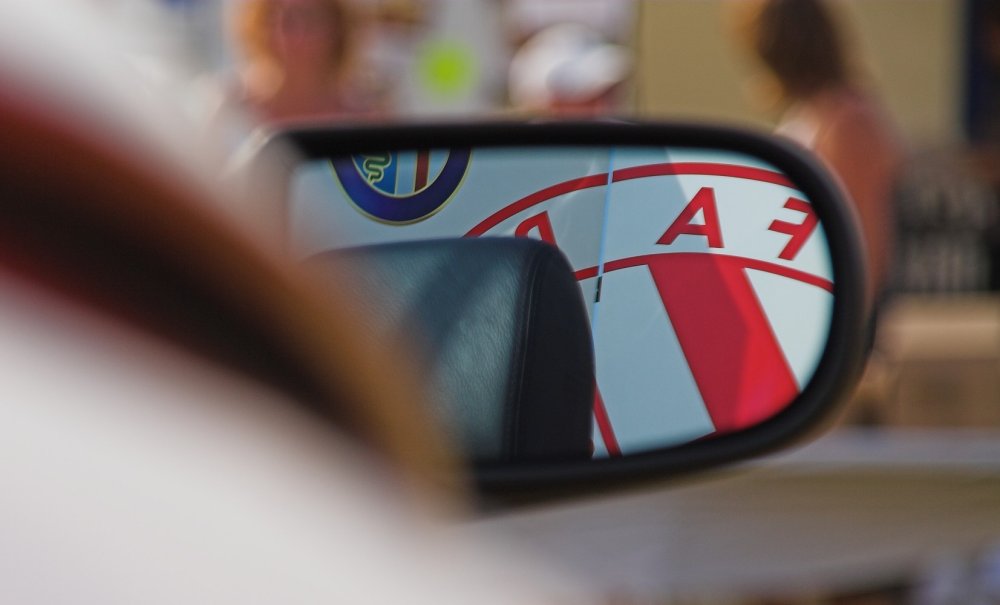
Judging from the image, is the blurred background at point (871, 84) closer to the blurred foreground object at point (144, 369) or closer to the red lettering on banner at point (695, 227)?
the red lettering on banner at point (695, 227)

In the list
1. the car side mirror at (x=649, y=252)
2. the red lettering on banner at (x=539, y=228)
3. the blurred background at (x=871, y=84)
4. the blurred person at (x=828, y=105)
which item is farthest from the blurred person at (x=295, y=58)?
the red lettering on banner at (x=539, y=228)

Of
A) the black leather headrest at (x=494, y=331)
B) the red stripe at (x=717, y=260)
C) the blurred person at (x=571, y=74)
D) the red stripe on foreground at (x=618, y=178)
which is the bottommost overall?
→ the black leather headrest at (x=494, y=331)

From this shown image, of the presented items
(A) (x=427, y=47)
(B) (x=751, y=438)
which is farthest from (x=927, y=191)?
(B) (x=751, y=438)

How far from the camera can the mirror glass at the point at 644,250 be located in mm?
1273

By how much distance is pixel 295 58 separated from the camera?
365 cm

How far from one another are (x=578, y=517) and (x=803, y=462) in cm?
98

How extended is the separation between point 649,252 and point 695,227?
0.18 ft

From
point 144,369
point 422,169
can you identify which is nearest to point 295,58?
point 422,169

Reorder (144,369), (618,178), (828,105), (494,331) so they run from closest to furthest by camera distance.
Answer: (144,369) < (494,331) < (618,178) < (828,105)

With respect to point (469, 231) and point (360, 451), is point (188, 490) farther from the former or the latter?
point (469, 231)

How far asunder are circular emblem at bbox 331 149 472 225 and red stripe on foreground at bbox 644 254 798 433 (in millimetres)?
226

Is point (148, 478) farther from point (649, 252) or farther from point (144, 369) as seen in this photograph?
point (649, 252)

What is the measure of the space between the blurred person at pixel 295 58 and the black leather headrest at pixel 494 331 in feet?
7.93

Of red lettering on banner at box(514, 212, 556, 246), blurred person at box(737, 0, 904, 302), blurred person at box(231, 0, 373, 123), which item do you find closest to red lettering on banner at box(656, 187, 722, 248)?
red lettering on banner at box(514, 212, 556, 246)
